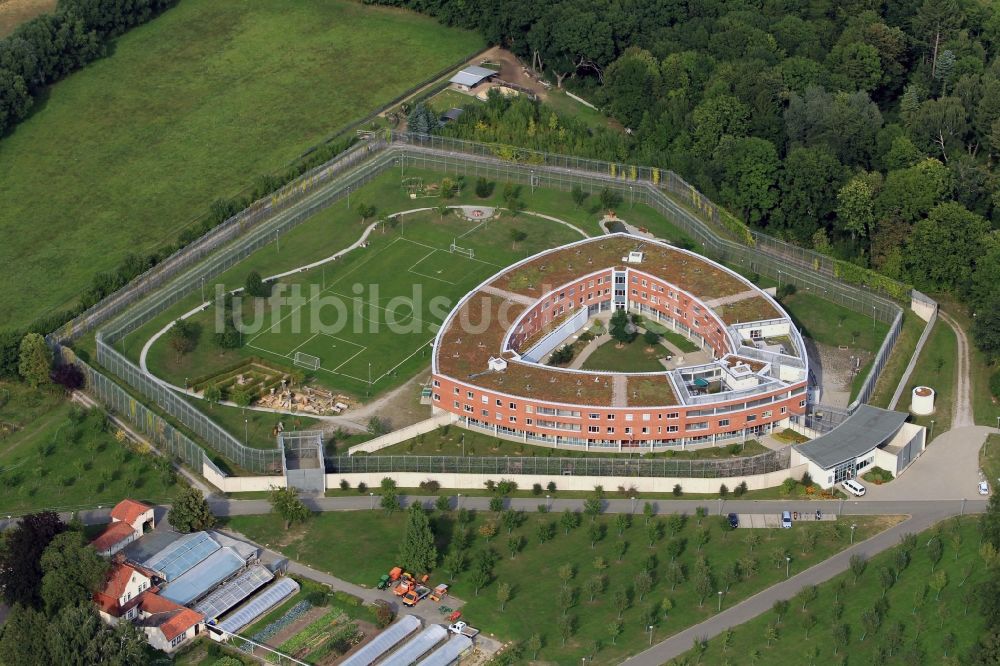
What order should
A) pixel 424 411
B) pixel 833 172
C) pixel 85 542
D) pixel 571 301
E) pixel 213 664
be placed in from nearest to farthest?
1. pixel 213 664
2. pixel 85 542
3. pixel 424 411
4. pixel 571 301
5. pixel 833 172

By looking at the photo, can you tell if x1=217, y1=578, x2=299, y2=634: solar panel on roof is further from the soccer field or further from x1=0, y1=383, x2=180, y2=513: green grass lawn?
the soccer field

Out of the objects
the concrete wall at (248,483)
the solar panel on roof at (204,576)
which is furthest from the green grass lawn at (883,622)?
the concrete wall at (248,483)

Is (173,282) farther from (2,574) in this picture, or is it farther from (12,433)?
(2,574)

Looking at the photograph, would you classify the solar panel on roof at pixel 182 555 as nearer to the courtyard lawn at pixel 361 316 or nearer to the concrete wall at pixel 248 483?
the concrete wall at pixel 248 483

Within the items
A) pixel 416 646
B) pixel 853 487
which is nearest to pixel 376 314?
pixel 416 646

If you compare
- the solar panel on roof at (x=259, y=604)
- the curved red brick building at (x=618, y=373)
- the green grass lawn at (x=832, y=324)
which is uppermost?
the curved red brick building at (x=618, y=373)

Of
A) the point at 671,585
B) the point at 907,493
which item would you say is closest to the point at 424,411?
the point at 671,585
